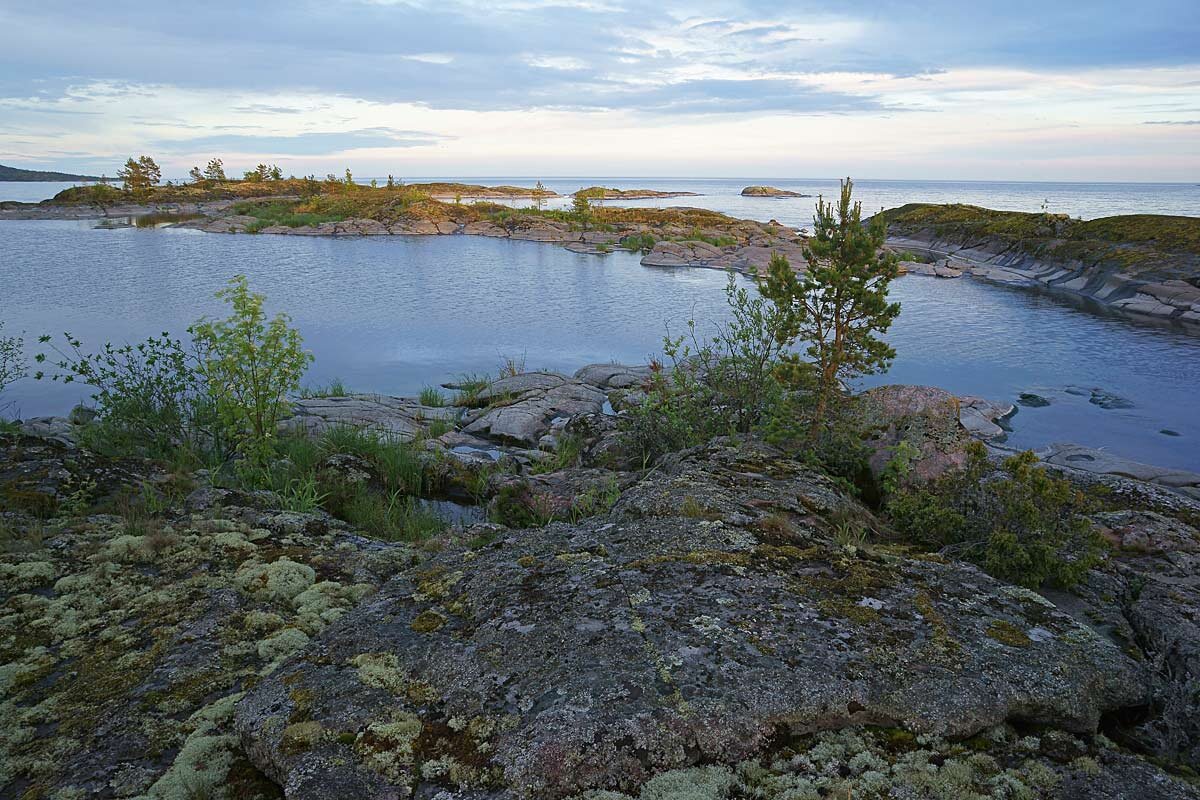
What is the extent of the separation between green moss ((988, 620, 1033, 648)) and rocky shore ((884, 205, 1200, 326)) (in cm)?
2206

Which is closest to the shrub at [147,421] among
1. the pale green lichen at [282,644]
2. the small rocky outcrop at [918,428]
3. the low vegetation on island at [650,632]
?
the low vegetation on island at [650,632]

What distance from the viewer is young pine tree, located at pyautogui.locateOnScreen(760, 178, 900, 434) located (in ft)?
26.7

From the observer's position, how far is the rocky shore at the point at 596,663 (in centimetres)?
310

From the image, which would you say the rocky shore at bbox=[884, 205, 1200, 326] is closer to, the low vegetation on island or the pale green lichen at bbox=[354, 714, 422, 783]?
the low vegetation on island

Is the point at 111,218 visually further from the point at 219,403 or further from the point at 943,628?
the point at 943,628

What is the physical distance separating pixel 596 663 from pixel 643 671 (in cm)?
26

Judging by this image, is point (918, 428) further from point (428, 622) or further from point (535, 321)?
point (535, 321)

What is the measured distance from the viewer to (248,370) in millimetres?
10477

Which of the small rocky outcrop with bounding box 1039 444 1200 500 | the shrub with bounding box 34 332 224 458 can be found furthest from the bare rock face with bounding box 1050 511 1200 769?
the shrub with bounding box 34 332 224 458

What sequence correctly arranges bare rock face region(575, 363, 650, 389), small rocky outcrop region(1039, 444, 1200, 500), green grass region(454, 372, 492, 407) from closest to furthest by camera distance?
small rocky outcrop region(1039, 444, 1200, 500), green grass region(454, 372, 492, 407), bare rock face region(575, 363, 650, 389)

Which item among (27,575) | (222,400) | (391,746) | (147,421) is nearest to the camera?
(391,746)

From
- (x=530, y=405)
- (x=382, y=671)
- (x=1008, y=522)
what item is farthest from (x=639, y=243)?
(x=382, y=671)

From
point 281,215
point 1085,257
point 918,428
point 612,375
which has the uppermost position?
point 281,215

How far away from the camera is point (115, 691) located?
4.10 meters
